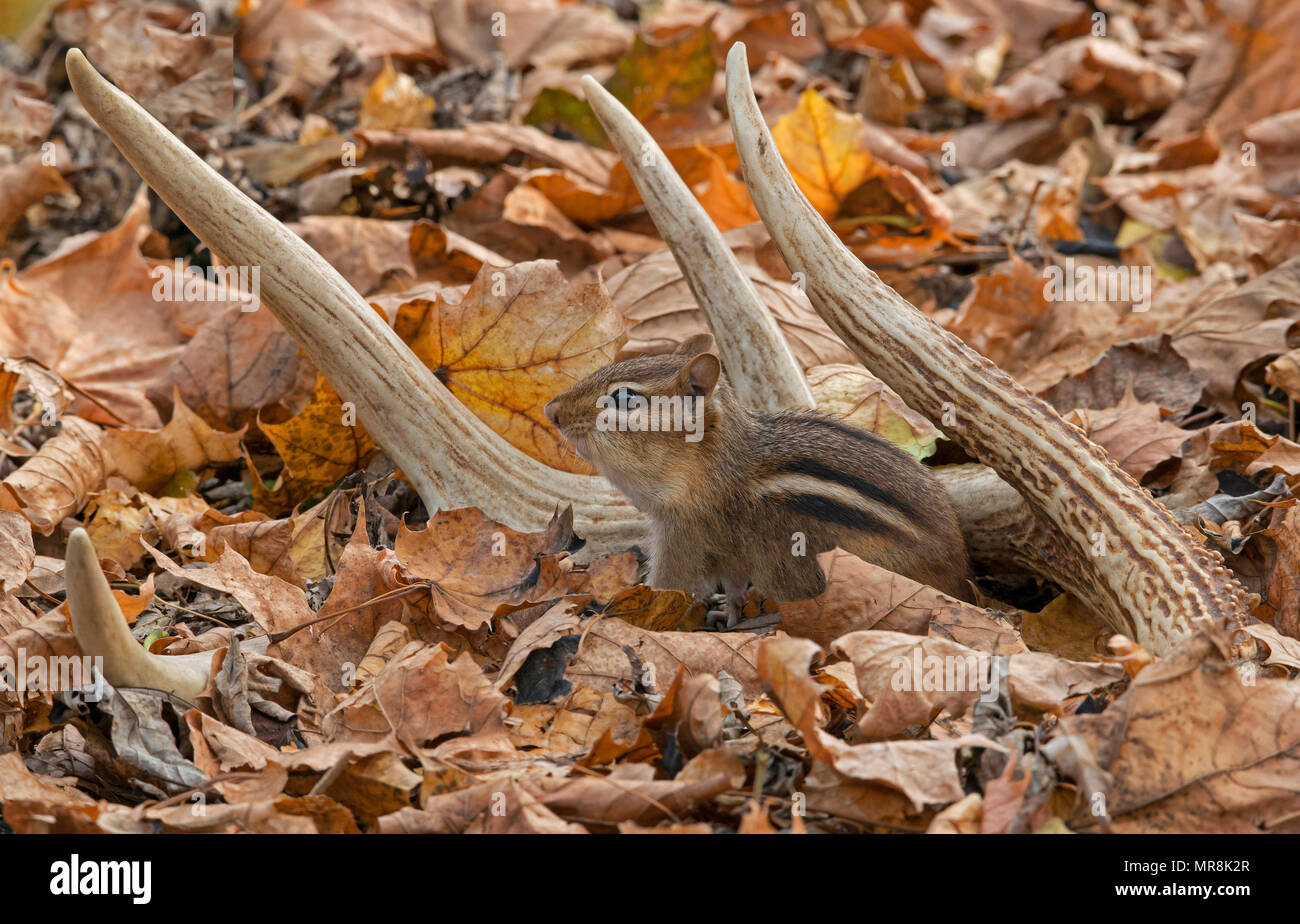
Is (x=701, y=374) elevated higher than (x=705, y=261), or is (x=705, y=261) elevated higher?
(x=705, y=261)

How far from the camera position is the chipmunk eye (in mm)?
3629

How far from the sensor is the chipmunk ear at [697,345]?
367 centimetres

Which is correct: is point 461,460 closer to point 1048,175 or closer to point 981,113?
point 1048,175

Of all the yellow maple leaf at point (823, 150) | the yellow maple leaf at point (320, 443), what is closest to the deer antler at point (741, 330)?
the yellow maple leaf at point (320, 443)

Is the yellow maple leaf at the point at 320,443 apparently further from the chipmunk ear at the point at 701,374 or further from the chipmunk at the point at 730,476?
the chipmunk ear at the point at 701,374

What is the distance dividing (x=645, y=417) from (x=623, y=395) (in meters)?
0.10

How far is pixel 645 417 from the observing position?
3695mm

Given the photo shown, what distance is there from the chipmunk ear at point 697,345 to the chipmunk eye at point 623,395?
20 centimetres

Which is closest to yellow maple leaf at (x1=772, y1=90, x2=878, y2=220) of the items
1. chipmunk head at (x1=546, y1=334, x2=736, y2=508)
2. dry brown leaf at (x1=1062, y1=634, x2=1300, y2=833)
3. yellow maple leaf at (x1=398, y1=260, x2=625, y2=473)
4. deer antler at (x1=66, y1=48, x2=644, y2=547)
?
yellow maple leaf at (x1=398, y1=260, x2=625, y2=473)

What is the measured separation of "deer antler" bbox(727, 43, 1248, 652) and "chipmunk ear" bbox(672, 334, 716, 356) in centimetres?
32

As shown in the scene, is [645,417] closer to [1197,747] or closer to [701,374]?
[701,374]

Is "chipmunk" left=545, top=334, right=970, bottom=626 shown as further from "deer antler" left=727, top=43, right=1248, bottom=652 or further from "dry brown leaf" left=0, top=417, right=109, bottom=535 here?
"dry brown leaf" left=0, top=417, right=109, bottom=535

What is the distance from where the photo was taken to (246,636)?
123 inches

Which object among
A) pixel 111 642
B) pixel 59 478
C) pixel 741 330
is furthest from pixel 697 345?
pixel 59 478
